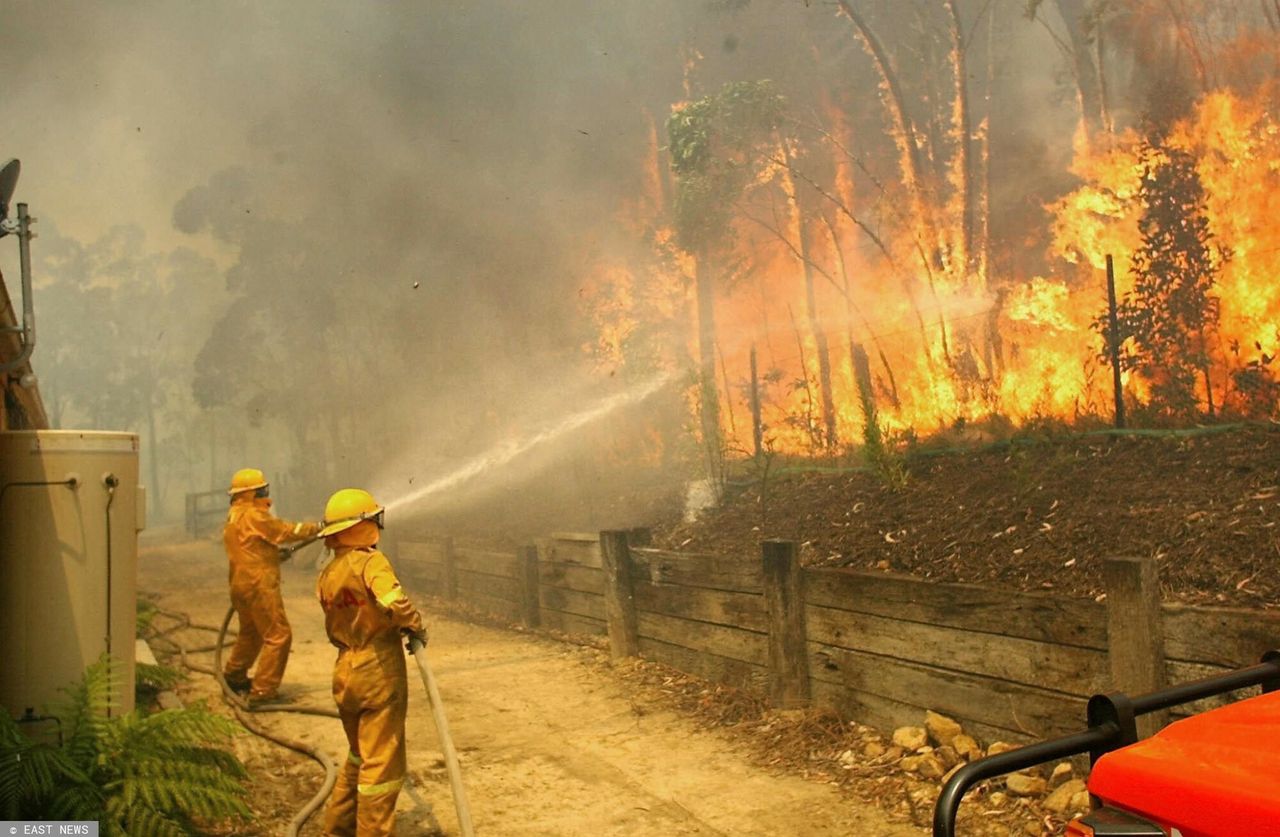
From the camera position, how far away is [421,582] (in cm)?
1327

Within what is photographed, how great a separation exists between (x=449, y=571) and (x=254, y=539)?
5.19 metres

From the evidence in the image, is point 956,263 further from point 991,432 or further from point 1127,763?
point 1127,763

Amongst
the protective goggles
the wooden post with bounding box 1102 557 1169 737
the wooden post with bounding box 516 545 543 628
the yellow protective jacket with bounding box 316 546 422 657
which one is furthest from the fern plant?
the wooden post with bounding box 516 545 543 628

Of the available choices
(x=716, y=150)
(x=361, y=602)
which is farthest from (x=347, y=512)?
(x=716, y=150)

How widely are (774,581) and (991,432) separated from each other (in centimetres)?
448

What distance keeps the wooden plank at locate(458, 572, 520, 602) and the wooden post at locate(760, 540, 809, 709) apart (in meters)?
4.95

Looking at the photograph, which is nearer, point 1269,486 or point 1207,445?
point 1269,486

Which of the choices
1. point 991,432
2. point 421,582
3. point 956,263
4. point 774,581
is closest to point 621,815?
point 774,581

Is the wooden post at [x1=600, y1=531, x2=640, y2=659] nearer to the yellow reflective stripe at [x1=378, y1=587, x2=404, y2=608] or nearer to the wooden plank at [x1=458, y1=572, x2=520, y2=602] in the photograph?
the wooden plank at [x1=458, y1=572, x2=520, y2=602]

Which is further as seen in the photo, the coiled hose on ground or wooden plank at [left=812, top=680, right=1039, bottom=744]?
wooden plank at [left=812, top=680, right=1039, bottom=744]

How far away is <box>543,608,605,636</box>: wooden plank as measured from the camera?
8.87 meters

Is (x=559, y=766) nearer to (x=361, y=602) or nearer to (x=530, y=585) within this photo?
(x=361, y=602)

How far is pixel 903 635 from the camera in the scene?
5.21 metres

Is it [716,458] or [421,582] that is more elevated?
[716,458]
